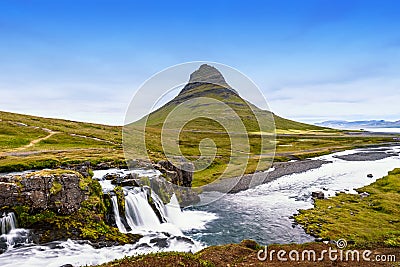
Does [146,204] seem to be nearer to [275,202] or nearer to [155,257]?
[155,257]

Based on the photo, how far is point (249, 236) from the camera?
121ft

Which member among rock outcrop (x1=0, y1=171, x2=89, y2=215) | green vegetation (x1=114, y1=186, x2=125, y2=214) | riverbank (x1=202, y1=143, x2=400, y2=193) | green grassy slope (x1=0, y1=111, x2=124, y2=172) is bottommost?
riverbank (x1=202, y1=143, x2=400, y2=193)

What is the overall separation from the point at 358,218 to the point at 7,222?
1784 inches

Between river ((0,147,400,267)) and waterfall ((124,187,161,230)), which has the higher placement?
waterfall ((124,187,161,230))

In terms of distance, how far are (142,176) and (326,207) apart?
105 feet

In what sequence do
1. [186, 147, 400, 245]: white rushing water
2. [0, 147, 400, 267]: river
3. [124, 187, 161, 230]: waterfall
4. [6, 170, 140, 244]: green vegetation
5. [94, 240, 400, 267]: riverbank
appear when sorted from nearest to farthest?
[94, 240, 400, 267]: riverbank < [0, 147, 400, 267]: river < [6, 170, 140, 244]: green vegetation < [124, 187, 161, 230]: waterfall < [186, 147, 400, 245]: white rushing water

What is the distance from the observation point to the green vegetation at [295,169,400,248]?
3478 centimetres

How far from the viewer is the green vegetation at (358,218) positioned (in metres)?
34.8

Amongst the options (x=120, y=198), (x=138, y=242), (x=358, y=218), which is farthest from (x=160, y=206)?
(x=358, y=218)

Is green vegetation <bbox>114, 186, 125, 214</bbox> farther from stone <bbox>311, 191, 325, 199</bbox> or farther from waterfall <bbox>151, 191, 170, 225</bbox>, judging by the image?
stone <bbox>311, 191, 325, 199</bbox>

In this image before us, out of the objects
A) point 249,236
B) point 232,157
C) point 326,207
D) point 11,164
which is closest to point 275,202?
point 326,207

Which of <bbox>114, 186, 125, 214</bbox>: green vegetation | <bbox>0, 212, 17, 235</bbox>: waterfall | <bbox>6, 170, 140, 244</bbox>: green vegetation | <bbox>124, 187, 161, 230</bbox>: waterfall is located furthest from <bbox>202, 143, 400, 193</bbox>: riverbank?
<bbox>0, 212, 17, 235</bbox>: waterfall

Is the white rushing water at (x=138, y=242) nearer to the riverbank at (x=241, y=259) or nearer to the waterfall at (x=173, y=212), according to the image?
the waterfall at (x=173, y=212)

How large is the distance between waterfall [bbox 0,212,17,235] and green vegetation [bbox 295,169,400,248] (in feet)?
112
